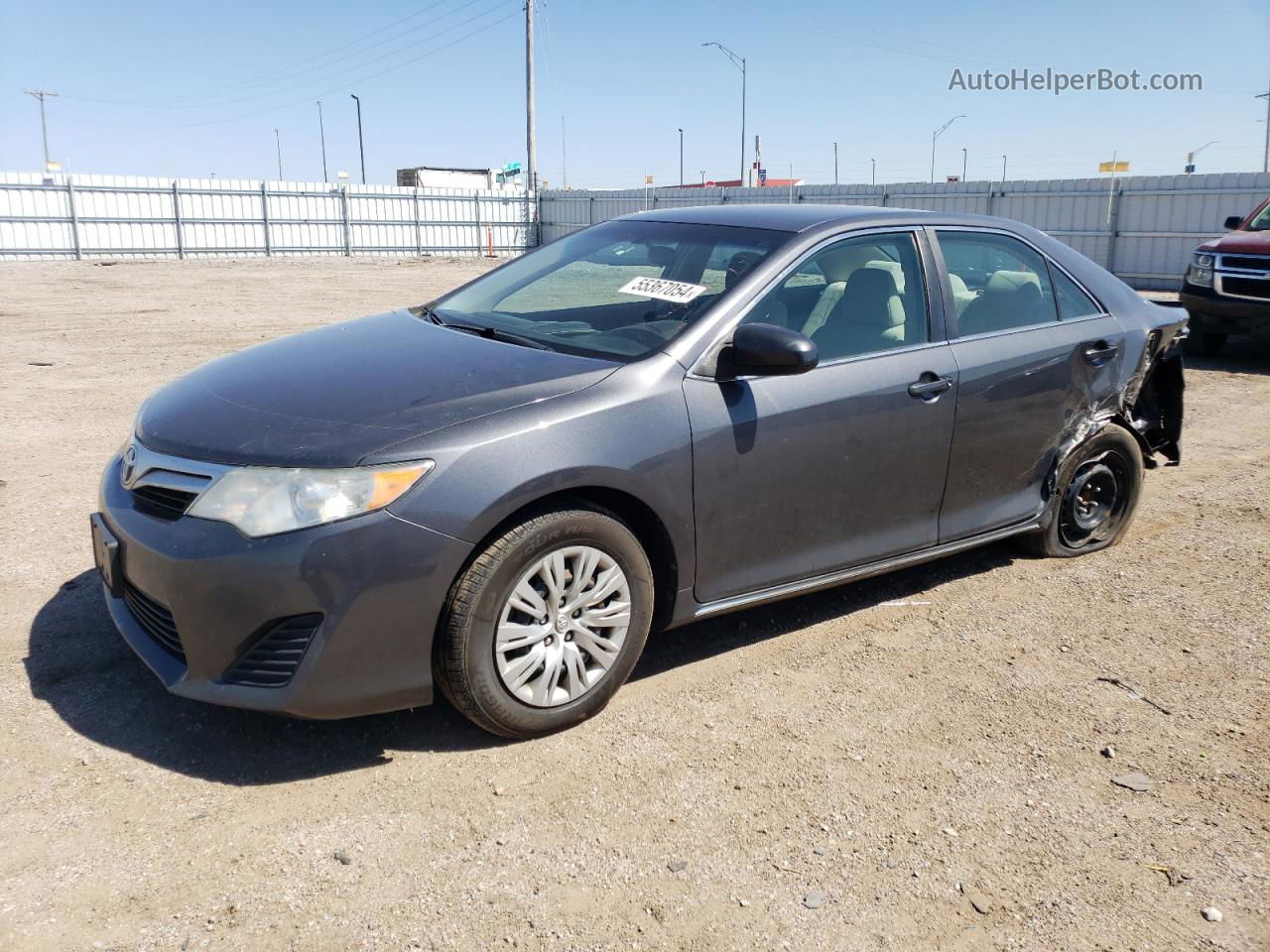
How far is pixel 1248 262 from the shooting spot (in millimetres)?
10945

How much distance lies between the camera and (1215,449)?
302 inches

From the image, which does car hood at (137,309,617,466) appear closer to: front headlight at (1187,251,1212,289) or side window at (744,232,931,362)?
side window at (744,232,931,362)

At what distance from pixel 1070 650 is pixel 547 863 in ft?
7.98

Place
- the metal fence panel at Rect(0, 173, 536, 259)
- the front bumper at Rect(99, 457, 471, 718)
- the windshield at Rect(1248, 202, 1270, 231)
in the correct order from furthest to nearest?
the metal fence panel at Rect(0, 173, 536, 259) → the windshield at Rect(1248, 202, 1270, 231) → the front bumper at Rect(99, 457, 471, 718)

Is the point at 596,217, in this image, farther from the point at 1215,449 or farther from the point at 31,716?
the point at 31,716

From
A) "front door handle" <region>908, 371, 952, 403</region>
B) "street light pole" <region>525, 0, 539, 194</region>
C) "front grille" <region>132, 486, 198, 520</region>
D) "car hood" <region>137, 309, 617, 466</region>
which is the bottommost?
"front grille" <region>132, 486, 198, 520</region>

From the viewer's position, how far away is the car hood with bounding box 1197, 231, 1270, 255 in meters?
10.9

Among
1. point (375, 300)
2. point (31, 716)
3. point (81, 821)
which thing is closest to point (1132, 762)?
point (81, 821)

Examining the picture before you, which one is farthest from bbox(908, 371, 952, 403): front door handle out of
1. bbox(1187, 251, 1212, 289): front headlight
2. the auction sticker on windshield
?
bbox(1187, 251, 1212, 289): front headlight

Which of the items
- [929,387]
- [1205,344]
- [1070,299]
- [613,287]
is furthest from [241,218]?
[929,387]

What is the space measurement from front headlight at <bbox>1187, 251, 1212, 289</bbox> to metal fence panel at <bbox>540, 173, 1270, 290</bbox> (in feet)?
25.7

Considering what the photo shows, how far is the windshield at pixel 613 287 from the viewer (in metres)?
Answer: 3.91

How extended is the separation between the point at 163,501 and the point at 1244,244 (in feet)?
36.7

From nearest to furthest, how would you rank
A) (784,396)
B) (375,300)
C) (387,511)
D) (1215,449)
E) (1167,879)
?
1. (1167,879)
2. (387,511)
3. (784,396)
4. (1215,449)
5. (375,300)
